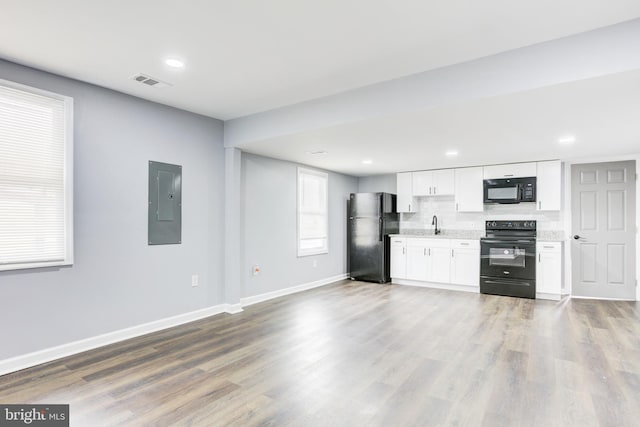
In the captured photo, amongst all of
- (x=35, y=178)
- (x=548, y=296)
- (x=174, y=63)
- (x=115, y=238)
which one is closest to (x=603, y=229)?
(x=548, y=296)

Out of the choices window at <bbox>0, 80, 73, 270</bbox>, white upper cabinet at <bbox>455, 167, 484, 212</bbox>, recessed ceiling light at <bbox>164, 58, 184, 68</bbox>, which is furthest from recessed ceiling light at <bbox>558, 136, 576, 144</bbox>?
window at <bbox>0, 80, 73, 270</bbox>

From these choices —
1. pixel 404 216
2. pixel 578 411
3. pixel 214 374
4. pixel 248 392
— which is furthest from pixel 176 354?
pixel 404 216

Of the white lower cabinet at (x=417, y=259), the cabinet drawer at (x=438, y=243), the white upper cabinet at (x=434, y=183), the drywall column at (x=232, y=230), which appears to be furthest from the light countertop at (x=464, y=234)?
the drywall column at (x=232, y=230)

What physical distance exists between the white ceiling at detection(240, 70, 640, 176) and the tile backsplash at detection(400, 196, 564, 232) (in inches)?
36.4

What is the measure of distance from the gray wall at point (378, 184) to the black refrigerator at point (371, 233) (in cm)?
34

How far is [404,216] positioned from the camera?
6.87m

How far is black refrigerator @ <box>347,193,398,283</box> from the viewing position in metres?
6.38

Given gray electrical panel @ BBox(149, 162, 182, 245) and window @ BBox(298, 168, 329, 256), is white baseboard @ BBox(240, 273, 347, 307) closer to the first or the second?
window @ BBox(298, 168, 329, 256)

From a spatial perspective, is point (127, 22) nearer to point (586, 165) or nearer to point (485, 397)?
point (485, 397)

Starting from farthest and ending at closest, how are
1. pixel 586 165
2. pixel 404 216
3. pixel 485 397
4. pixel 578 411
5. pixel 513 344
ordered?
pixel 404 216 < pixel 586 165 < pixel 513 344 < pixel 485 397 < pixel 578 411

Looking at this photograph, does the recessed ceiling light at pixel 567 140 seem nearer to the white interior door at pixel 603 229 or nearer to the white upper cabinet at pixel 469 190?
the white interior door at pixel 603 229

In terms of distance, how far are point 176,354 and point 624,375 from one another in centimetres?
358

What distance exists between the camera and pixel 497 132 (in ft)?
11.9

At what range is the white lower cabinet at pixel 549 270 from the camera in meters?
5.00
